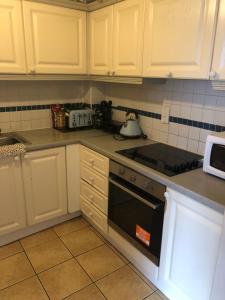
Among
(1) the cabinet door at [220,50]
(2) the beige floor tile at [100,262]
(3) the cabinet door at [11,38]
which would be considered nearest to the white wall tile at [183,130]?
(1) the cabinet door at [220,50]

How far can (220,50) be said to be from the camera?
51.5 inches

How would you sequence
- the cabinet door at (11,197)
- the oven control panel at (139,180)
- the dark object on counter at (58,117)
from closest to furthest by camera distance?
1. the oven control panel at (139,180)
2. the cabinet door at (11,197)
3. the dark object on counter at (58,117)

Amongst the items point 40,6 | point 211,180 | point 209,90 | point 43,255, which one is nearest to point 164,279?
point 211,180

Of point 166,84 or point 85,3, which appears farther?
point 85,3

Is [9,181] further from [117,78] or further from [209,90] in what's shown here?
[209,90]

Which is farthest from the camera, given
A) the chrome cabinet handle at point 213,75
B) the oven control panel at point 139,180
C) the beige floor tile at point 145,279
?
the beige floor tile at point 145,279

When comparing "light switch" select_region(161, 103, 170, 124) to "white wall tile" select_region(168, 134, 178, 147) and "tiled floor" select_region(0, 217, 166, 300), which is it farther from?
"tiled floor" select_region(0, 217, 166, 300)

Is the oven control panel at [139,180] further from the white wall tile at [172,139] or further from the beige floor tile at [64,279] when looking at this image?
A: the beige floor tile at [64,279]

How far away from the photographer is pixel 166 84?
2014 millimetres

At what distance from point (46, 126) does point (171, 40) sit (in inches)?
61.2

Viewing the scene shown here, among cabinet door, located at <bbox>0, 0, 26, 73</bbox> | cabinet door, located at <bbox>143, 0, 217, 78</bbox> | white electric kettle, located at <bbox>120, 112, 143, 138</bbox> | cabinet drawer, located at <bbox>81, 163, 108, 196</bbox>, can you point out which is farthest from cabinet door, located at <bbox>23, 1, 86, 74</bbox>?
cabinet drawer, located at <bbox>81, 163, 108, 196</bbox>

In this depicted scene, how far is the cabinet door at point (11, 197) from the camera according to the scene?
75.7 inches

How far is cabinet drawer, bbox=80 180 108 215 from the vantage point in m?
2.04

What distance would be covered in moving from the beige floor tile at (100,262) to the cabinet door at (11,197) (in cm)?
62
